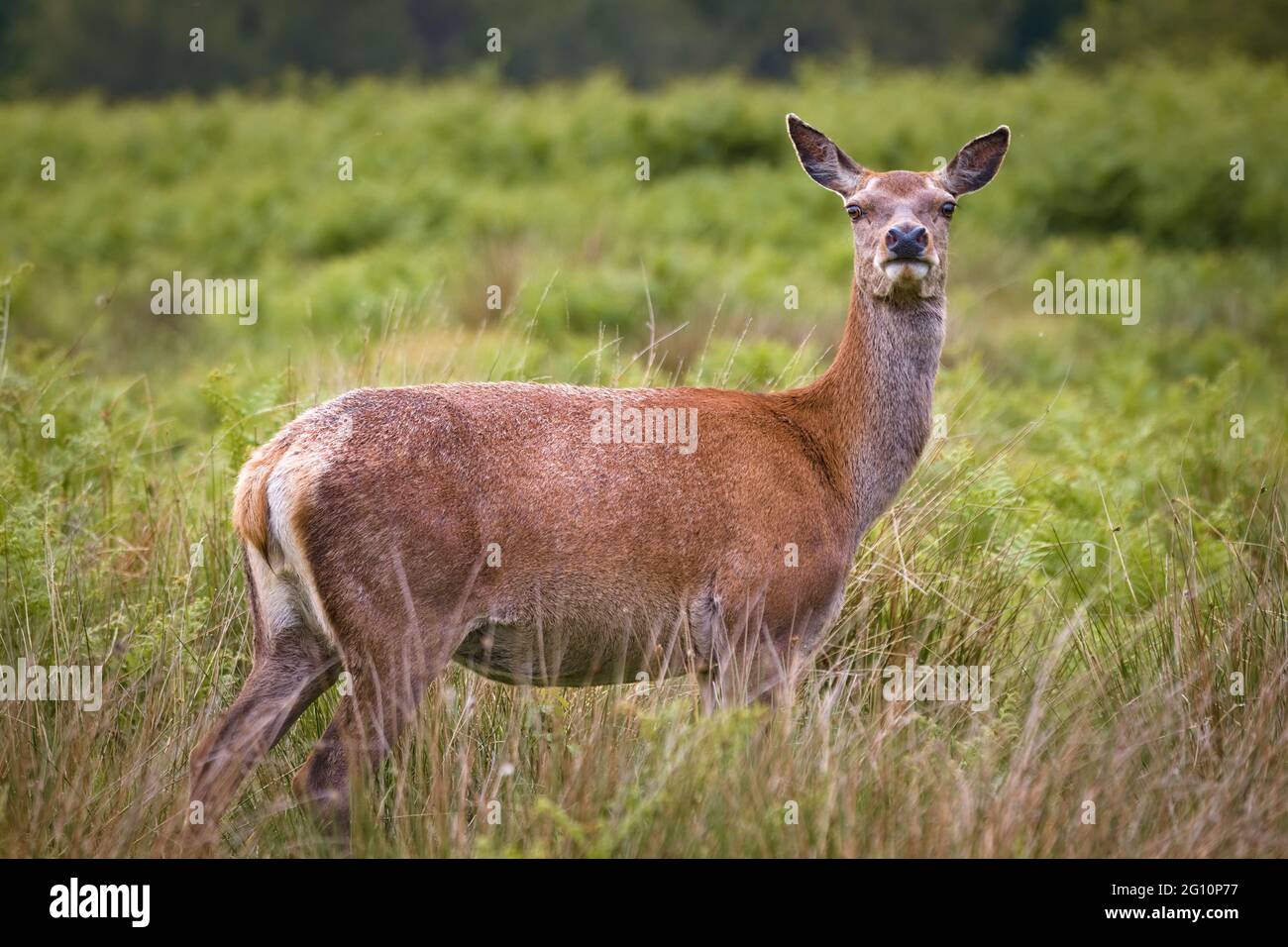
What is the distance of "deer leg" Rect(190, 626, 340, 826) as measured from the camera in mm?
5176

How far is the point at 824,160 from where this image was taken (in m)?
6.52

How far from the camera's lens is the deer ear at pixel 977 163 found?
6.51 m

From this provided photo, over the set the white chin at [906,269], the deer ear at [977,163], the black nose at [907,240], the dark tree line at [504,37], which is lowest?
the white chin at [906,269]

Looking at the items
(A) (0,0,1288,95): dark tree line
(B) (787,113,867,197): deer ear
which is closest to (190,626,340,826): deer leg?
(B) (787,113,867,197): deer ear

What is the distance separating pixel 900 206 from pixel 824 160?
52 cm

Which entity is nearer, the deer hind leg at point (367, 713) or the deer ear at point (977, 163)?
the deer hind leg at point (367, 713)

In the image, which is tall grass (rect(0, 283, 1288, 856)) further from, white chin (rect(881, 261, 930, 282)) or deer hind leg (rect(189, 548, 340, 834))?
white chin (rect(881, 261, 930, 282))

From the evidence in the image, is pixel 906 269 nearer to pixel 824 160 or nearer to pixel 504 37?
pixel 824 160

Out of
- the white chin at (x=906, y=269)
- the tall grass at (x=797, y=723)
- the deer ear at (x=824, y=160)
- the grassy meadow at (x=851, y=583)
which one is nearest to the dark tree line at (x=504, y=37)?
the grassy meadow at (x=851, y=583)

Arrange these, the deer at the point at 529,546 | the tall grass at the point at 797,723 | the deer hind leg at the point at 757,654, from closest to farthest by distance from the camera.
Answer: the tall grass at the point at 797,723
the deer at the point at 529,546
the deer hind leg at the point at 757,654

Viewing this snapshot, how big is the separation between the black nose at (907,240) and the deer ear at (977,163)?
0.69 meters

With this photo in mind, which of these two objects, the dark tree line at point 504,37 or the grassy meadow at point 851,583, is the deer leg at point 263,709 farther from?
the dark tree line at point 504,37

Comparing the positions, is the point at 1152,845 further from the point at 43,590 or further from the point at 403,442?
the point at 43,590

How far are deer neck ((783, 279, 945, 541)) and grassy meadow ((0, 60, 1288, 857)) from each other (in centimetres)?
59
